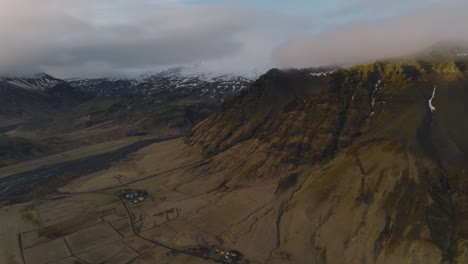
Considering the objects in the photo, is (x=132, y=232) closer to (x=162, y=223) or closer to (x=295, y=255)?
(x=162, y=223)

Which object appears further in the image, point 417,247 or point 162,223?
point 162,223

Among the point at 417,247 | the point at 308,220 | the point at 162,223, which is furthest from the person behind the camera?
the point at 162,223

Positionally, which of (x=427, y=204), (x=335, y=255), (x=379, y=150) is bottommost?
(x=335, y=255)

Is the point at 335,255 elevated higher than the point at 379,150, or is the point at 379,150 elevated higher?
the point at 379,150

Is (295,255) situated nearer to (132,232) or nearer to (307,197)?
(307,197)

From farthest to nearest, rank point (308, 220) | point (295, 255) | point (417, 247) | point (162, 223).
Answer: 1. point (162, 223)
2. point (308, 220)
3. point (295, 255)
4. point (417, 247)

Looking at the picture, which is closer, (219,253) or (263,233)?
(219,253)

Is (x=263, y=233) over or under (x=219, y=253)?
under

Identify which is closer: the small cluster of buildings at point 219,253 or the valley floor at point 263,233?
the small cluster of buildings at point 219,253

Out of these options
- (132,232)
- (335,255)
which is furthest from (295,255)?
(132,232)

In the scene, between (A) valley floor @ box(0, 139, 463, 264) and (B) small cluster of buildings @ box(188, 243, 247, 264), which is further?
(A) valley floor @ box(0, 139, 463, 264)
